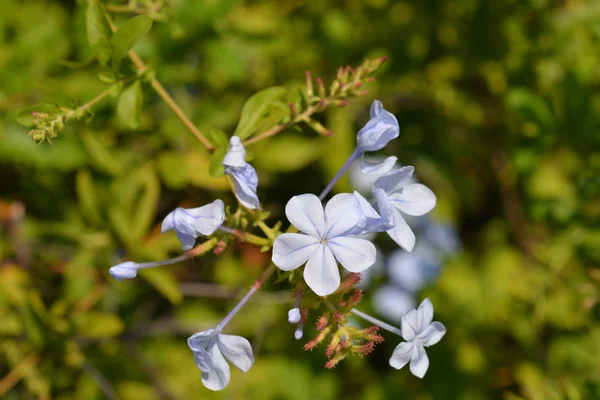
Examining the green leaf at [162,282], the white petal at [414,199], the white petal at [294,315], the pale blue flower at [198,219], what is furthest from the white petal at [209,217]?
the green leaf at [162,282]

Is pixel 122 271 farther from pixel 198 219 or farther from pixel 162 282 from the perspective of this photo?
pixel 162 282

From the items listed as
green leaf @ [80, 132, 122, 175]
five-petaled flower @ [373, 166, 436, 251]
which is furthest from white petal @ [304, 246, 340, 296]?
green leaf @ [80, 132, 122, 175]

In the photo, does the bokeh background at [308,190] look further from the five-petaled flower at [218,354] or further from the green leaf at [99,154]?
the five-petaled flower at [218,354]

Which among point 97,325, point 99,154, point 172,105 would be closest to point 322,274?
point 172,105

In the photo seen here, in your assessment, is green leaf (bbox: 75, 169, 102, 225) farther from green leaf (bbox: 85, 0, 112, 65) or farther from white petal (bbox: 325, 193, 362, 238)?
white petal (bbox: 325, 193, 362, 238)

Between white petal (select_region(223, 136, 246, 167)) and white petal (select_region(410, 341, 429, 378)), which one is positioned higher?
white petal (select_region(223, 136, 246, 167))

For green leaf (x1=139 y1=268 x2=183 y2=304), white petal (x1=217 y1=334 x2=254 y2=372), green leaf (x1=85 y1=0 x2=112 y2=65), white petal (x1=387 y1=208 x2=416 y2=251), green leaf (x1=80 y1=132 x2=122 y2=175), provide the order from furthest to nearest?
1. green leaf (x1=80 y1=132 x2=122 y2=175)
2. green leaf (x1=139 y1=268 x2=183 y2=304)
3. green leaf (x1=85 y1=0 x2=112 y2=65)
4. white petal (x1=387 y1=208 x2=416 y2=251)
5. white petal (x1=217 y1=334 x2=254 y2=372)

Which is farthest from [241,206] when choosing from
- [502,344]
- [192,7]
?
[502,344]
